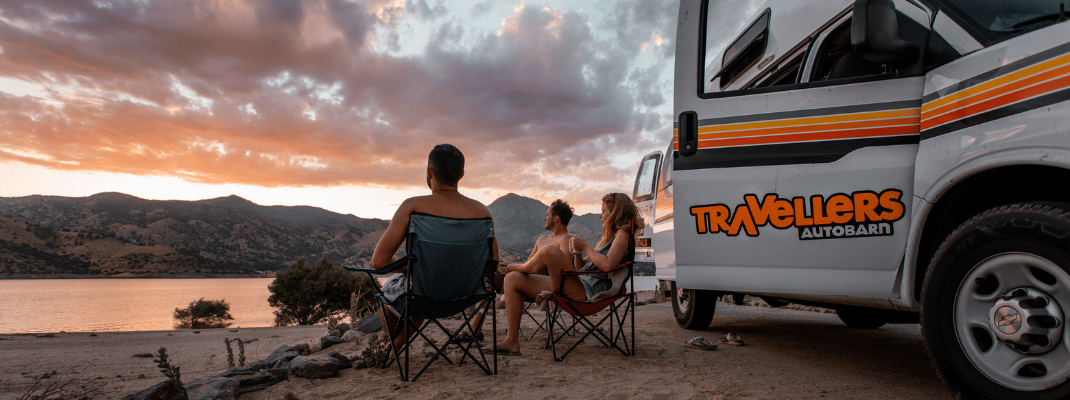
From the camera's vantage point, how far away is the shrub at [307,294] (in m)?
26.2

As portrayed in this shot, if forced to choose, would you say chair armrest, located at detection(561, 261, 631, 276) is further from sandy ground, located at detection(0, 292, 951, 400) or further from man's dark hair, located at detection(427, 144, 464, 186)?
man's dark hair, located at detection(427, 144, 464, 186)

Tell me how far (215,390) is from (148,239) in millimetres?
99645

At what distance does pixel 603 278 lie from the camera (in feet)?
11.8

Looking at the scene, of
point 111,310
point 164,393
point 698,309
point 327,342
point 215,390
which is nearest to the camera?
point 164,393

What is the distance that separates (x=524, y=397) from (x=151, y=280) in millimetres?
99626

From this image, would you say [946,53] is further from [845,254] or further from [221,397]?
[221,397]

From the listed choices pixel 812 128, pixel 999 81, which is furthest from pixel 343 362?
pixel 999 81

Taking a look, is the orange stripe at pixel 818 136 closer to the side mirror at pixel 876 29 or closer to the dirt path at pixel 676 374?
the side mirror at pixel 876 29

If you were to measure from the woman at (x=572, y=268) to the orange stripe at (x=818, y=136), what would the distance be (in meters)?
0.95

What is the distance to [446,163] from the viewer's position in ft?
10.5

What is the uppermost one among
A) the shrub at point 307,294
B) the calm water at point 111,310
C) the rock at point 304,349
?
the rock at point 304,349

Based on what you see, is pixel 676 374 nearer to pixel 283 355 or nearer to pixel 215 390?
pixel 215 390

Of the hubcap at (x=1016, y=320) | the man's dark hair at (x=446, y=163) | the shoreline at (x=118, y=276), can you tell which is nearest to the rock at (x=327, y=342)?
the man's dark hair at (x=446, y=163)

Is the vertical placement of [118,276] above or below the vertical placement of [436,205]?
below
